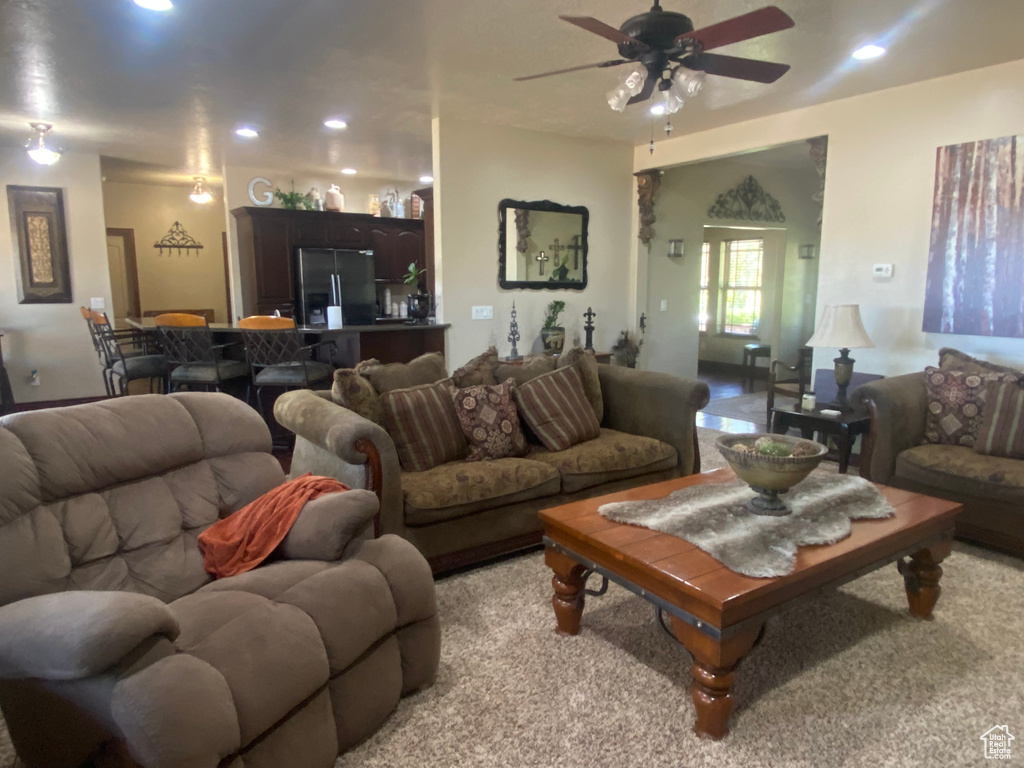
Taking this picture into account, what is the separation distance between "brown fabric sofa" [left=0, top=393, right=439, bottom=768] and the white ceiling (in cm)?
222

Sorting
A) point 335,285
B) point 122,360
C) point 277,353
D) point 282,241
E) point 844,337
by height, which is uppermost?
point 282,241

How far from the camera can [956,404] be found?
3.28 m

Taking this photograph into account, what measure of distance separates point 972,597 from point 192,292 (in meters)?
9.66

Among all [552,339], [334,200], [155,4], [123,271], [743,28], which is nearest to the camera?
[743,28]

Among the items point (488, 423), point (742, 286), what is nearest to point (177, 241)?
point (488, 423)

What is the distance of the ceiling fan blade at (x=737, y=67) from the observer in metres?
2.60

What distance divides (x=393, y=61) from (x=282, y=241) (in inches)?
163

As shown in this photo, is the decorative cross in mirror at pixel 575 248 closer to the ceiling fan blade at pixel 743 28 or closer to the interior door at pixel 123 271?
the ceiling fan blade at pixel 743 28

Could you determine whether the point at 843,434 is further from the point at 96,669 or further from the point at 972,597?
the point at 96,669

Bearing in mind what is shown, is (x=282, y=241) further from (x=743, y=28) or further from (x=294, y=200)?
(x=743, y=28)

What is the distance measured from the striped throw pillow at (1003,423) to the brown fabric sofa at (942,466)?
59mm

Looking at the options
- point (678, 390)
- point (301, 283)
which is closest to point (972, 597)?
point (678, 390)

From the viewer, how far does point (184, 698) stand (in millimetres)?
1262

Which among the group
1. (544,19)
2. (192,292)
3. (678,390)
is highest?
(544,19)
